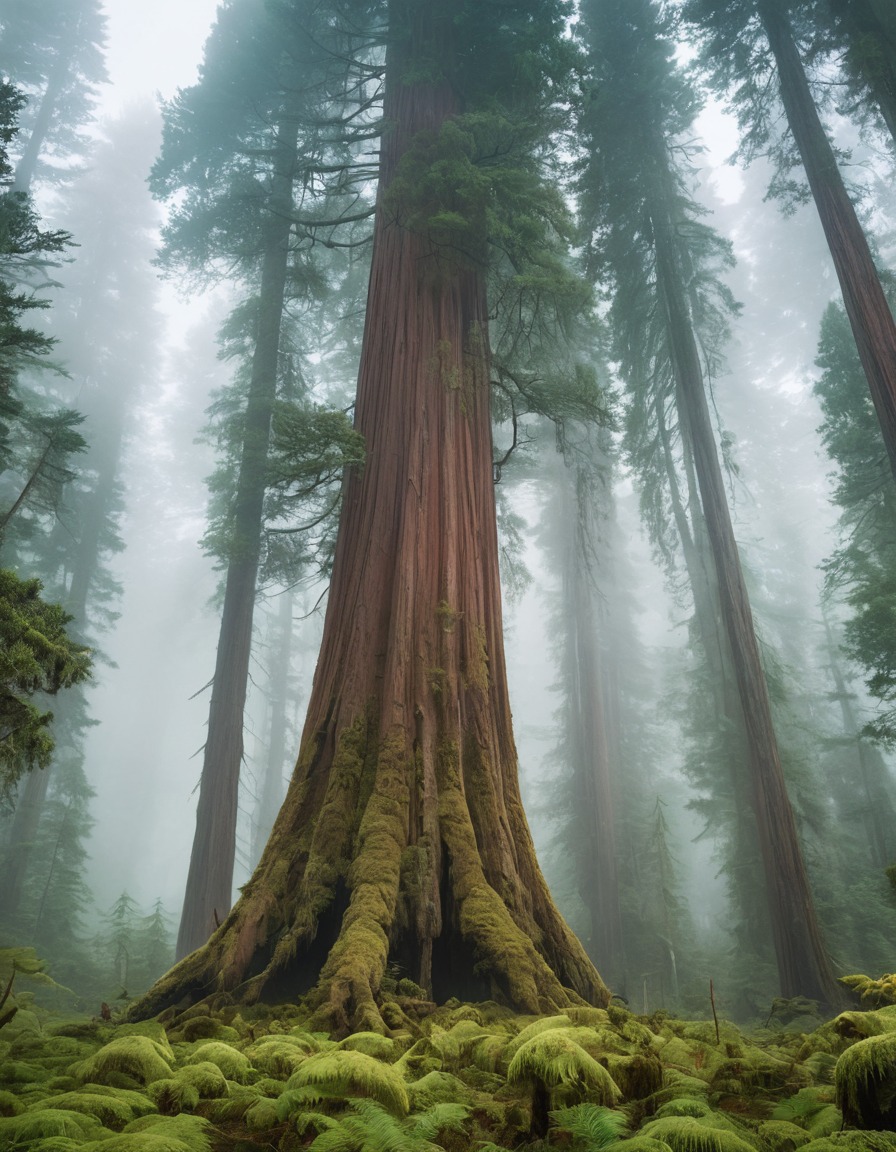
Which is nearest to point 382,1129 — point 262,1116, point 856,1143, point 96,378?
point 262,1116

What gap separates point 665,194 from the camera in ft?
41.7

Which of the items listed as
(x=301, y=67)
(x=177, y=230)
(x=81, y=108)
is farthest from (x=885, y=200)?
(x=81, y=108)

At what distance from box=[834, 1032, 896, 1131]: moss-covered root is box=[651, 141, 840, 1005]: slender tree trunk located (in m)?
7.42

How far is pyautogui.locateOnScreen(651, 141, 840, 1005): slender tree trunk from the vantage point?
7906 mm

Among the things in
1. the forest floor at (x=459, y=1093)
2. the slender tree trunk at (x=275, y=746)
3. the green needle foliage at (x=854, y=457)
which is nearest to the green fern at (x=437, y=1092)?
the forest floor at (x=459, y=1093)

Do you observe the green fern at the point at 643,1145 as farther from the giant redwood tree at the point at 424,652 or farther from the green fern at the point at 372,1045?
the giant redwood tree at the point at 424,652

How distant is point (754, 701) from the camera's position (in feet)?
30.6

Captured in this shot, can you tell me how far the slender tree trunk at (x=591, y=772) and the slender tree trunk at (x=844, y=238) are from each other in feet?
18.7

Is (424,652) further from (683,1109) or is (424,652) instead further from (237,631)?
(237,631)

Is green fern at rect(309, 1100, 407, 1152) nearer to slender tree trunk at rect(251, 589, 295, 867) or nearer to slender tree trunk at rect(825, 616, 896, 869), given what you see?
slender tree trunk at rect(825, 616, 896, 869)

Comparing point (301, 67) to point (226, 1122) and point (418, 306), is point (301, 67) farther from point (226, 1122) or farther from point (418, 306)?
point (226, 1122)

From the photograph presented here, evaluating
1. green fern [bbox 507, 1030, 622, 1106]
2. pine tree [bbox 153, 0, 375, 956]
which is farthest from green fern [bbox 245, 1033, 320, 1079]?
pine tree [bbox 153, 0, 375, 956]

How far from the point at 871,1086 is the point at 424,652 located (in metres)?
3.76

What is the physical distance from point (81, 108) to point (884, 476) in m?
33.3
